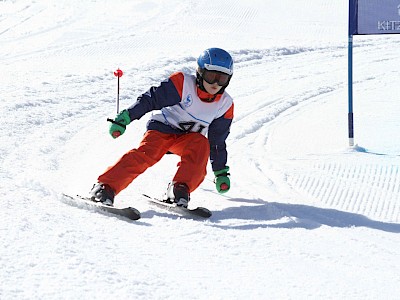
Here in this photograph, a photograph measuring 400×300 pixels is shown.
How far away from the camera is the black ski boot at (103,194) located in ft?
14.0

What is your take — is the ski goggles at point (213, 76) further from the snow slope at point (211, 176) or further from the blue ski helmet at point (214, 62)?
the snow slope at point (211, 176)

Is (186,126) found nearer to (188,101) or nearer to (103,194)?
(188,101)

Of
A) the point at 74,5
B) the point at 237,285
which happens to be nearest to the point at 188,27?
the point at 74,5

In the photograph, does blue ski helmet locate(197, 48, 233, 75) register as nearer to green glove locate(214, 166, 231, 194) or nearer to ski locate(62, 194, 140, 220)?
green glove locate(214, 166, 231, 194)

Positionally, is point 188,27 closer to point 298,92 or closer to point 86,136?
point 298,92

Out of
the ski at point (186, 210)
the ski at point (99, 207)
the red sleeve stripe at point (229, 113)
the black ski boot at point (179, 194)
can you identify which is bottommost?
the ski at point (186, 210)

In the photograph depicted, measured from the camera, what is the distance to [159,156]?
477cm

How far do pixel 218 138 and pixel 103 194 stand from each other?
3.65 ft

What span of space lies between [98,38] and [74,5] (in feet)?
13.4

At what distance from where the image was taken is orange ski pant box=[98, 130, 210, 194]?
4.45 metres

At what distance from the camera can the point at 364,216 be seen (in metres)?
4.57

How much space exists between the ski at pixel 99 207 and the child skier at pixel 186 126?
0.22m

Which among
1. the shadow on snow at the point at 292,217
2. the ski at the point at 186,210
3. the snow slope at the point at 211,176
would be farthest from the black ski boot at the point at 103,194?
the shadow on snow at the point at 292,217

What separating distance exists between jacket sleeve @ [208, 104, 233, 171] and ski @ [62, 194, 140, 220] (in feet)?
3.61
